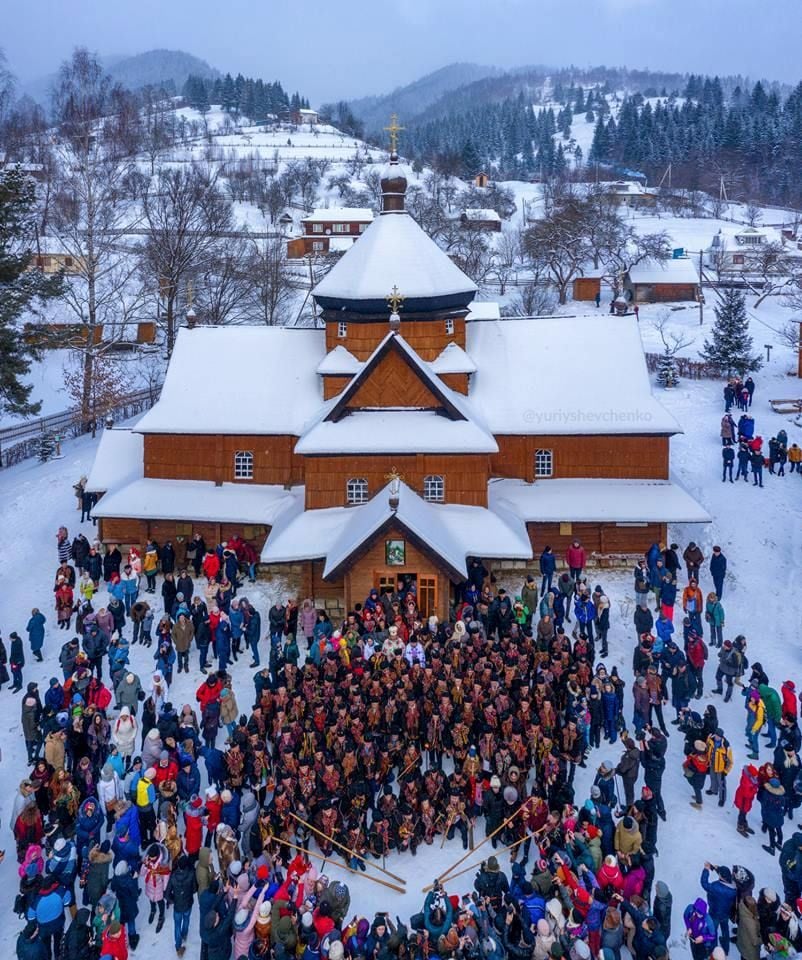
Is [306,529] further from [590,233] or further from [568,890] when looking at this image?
[590,233]

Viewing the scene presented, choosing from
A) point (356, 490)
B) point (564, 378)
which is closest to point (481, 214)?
point (564, 378)

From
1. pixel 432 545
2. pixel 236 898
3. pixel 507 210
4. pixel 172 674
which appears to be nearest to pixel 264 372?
pixel 432 545

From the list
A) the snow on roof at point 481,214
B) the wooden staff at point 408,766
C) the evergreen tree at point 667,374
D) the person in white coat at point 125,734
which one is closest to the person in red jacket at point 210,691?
the person in white coat at point 125,734

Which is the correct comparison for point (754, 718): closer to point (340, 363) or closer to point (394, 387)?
point (394, 387)

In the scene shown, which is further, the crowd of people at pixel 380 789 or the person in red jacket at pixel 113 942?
the crowd of people at pixel 380 789

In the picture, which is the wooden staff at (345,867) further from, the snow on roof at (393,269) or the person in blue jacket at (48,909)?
the snow on roof at (393,269)

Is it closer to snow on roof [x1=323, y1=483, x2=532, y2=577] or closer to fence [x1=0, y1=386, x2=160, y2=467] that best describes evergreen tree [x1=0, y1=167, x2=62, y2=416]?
fence [x1=0, y1=386, x2=160, y2=467]
